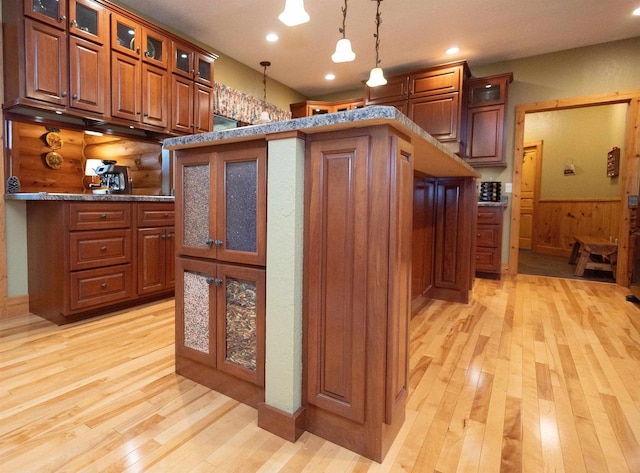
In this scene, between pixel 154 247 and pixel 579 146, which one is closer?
pixel 154 247

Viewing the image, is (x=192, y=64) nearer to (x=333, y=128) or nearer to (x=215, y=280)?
(x=215, y=280)

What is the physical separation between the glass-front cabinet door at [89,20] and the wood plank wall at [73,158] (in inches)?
29.9

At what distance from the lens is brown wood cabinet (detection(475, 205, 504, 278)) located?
409 cm

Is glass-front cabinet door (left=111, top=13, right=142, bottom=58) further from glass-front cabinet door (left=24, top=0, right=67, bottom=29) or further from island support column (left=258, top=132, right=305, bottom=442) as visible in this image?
island support column (left=258, top=132, right=305, bottom=442)

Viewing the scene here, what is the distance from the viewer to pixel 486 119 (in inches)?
166

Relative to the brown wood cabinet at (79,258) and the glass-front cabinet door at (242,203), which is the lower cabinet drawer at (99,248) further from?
the glass-front cabinet door at (242,203)

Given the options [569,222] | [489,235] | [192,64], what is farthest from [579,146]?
[192,64]

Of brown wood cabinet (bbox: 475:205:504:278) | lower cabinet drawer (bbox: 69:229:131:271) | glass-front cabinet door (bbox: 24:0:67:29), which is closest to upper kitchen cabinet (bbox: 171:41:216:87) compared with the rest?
glass-front cabinet door (bbox: 24:0:67:29)

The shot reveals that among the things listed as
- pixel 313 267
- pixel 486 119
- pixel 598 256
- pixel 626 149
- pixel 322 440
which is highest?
pixel 486 119

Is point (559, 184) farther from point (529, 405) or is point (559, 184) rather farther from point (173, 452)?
point (173, 452)

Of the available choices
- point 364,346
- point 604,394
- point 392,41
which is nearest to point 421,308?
point 604,394

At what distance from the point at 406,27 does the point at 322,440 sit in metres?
3.82

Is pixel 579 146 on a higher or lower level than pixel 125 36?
lower

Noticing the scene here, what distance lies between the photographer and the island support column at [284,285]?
1.19 meters
